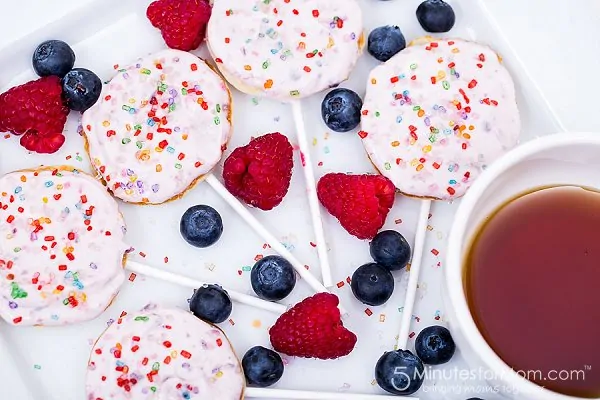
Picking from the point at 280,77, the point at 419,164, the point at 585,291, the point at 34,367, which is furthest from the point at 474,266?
the point at 34,367

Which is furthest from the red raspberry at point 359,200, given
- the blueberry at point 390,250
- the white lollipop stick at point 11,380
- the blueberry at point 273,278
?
the white lollipop stick at point 11,380

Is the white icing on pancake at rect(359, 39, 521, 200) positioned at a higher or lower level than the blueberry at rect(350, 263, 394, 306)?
higher

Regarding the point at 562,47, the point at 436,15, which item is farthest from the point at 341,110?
the point at 562,47

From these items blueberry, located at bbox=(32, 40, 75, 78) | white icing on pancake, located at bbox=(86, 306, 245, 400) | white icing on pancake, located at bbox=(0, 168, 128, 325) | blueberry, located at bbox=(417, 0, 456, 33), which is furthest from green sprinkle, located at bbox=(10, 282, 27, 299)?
blueberry, located at bbox=(417, 0, 456, 33)

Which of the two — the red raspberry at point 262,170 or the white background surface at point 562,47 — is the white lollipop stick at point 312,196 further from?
the white background surface at point 562,47

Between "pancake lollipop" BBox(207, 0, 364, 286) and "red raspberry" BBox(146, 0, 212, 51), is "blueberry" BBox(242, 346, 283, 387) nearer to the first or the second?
"pancake lollipop" BBox(207, 0, 364, 286)

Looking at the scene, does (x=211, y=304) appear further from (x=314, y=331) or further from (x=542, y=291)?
(x=542, y=291)
